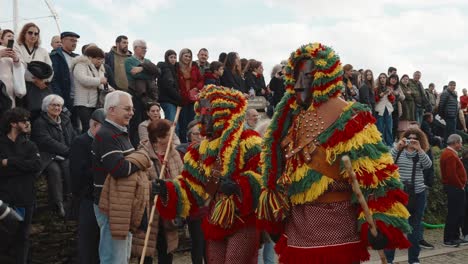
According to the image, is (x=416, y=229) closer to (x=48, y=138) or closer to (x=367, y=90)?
(x=48, y=138)

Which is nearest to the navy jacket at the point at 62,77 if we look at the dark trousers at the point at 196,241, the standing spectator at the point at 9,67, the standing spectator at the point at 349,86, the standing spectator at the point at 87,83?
the standing spectator at the point at 87,83

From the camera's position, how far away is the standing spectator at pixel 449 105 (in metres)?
16.6

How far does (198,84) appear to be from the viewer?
36.9 ft

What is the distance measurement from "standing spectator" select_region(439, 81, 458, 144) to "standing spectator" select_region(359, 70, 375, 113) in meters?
3.16

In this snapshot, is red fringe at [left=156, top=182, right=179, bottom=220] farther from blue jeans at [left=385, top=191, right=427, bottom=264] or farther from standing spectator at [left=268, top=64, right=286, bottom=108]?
standing spectator at [left=268, top=64, right=286, bottom=108]

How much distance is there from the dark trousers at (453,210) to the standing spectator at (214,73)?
4742 mm

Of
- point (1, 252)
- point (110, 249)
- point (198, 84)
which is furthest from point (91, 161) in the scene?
point (198, 84)

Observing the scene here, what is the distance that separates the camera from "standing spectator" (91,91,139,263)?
589 cm

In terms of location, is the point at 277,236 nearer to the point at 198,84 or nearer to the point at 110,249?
the point at 110,249

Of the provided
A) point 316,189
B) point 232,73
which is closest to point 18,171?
point 316,189

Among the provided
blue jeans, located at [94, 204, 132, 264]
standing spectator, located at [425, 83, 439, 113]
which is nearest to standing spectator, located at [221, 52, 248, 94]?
blue jeans, located at [94, 204, 132, 264]

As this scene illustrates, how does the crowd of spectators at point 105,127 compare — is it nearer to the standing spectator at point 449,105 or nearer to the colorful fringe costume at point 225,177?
the colorful fringe costume at point 225,177

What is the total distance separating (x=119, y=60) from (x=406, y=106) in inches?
329

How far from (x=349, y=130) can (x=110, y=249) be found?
3.04m
